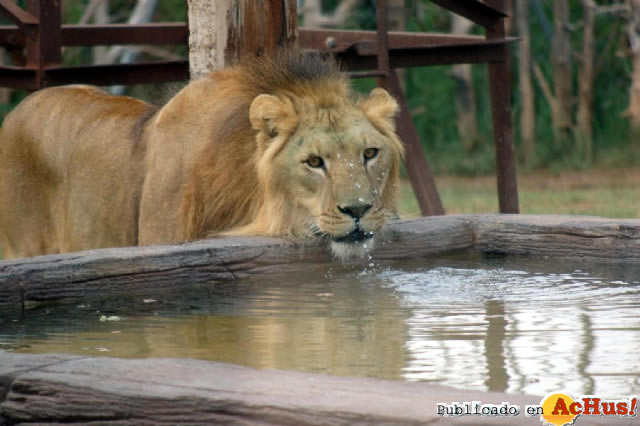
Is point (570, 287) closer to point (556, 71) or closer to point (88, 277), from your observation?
point (88, 277)

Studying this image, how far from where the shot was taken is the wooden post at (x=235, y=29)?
18.4 feet

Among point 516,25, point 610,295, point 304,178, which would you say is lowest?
point 610,295

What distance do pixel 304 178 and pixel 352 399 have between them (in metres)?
2.52

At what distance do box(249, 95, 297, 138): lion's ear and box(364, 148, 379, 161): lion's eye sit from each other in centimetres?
30

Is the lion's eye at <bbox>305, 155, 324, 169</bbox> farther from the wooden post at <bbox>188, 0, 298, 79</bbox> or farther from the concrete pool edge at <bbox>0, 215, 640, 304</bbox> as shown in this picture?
the wooden post at <bbox>188, 0, 298, 79</bbox>

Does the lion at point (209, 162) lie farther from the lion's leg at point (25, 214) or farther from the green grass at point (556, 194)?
the green grass at point (556, 194)

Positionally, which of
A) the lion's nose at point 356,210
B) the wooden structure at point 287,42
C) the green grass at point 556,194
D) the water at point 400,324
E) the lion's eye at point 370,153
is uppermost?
the wooden structure at point 287,42

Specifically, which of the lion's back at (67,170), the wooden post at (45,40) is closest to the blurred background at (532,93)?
the wooden post at (45,40)

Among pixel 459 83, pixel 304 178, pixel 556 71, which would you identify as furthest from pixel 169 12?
pixel 304 178

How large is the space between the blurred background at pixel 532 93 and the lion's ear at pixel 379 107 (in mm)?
7659

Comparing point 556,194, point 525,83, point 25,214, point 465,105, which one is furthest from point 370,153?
point 465,105

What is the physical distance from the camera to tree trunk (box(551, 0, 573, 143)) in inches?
614

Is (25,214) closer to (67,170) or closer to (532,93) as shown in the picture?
(67,170)

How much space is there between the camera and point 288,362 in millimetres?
2951
